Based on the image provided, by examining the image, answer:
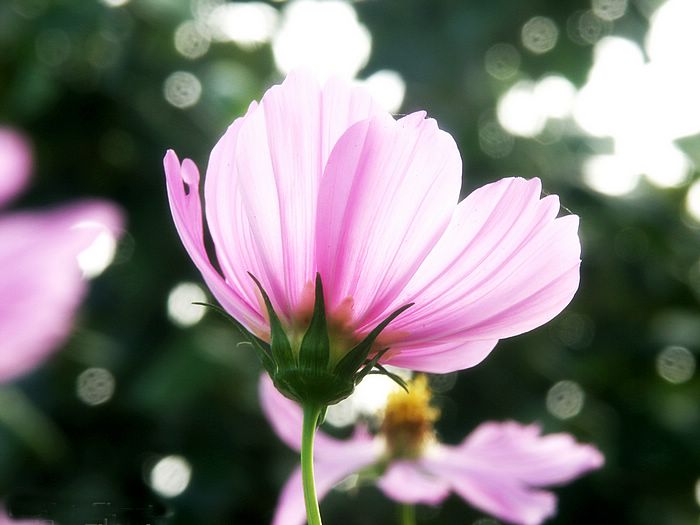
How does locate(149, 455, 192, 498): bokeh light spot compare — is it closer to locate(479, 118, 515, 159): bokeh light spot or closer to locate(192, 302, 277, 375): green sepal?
locate(479, 118, 515, 159): bokeh light spot

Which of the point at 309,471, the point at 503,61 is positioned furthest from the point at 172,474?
the point at 309,471

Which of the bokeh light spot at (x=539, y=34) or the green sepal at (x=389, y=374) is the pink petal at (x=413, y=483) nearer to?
the green sepal at (x=389, y=374)

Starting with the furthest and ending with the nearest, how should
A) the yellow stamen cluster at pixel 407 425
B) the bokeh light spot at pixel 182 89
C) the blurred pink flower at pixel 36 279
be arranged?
the bokeh light spot at pixel 182 89, the yellow stamen cluster at pixel 407 425, the blurred pink flower at pixel 36 279

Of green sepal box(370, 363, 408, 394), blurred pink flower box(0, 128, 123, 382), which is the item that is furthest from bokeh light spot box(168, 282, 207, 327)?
blurred pink flower box(0, 128, 123, 382)

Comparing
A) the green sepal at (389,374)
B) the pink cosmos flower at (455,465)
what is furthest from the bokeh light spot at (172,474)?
the green sepal at (389,374)

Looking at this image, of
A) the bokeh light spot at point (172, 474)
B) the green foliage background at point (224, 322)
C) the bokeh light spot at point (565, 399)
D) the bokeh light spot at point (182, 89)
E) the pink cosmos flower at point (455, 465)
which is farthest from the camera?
the bokeh light spot at point (182, 89)

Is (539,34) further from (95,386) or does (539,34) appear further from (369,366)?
(369,366)

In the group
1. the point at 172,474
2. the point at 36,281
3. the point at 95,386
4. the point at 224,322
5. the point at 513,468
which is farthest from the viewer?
the point at 224,322
